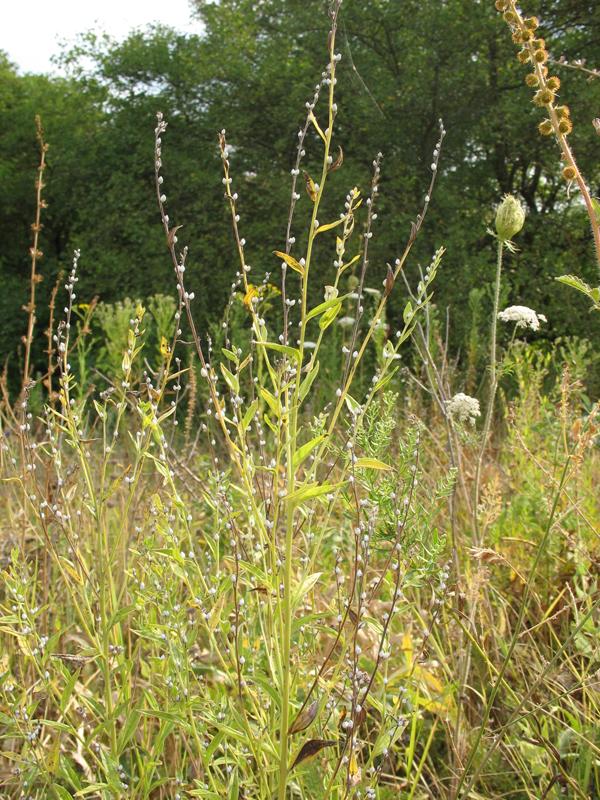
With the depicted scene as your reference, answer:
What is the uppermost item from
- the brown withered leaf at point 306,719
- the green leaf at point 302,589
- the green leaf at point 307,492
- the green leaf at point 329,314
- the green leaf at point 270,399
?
the green leaf at point 329,314

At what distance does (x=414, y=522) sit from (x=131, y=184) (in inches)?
378

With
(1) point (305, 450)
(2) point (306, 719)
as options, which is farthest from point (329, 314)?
(2) point (306, 719)

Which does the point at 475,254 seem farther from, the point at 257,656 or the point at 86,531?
the point at 257,656

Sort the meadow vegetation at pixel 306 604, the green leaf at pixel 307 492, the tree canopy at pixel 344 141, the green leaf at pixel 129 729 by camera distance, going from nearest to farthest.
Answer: the green leaf at pixel 307 492 < the meadow vegetation at pixel 306 604 < the green leaf at pixel 129 729 < the tree canopy at pixel 344 141

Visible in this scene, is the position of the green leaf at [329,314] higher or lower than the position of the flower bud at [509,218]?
lower

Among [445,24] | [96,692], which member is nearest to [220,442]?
[96,692]

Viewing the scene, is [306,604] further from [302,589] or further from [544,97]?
[544,97]

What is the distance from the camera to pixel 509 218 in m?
2.13

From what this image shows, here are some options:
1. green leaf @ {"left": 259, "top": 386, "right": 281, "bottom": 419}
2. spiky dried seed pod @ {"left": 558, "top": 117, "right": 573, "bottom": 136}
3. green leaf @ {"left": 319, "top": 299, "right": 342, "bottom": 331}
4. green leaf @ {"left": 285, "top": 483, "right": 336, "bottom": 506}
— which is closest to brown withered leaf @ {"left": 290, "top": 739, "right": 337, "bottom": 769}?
green leaf @ {"left": 285, "top": 483, "right": 336, "bottom": 506}

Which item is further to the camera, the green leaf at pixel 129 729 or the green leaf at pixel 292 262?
the green leaf at pixel 129 729

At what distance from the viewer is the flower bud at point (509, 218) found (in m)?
2.12

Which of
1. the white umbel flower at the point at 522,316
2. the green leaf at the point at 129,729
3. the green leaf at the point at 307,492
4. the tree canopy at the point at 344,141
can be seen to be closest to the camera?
the green leaf at the point at 307,492

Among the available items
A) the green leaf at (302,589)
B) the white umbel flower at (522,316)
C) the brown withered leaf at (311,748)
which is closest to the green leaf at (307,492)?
the green leaf at (302,589)

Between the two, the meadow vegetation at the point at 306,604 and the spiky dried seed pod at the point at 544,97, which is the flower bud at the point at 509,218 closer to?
the meadow vegetation at the point at 306,604
